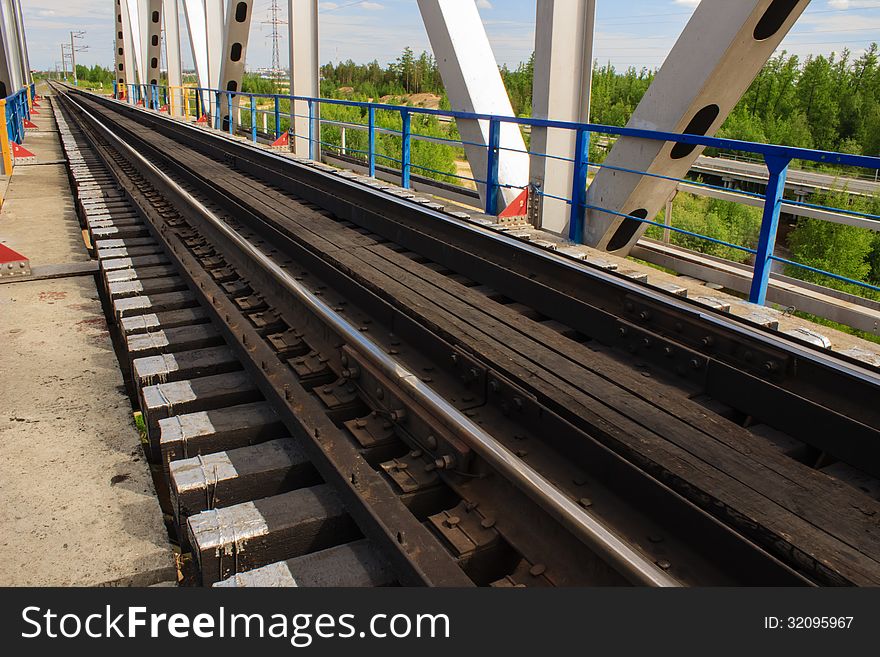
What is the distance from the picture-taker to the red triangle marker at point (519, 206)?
25.7 ft

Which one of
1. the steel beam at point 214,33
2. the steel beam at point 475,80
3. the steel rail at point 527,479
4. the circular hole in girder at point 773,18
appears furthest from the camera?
the steel beam at point 214,33

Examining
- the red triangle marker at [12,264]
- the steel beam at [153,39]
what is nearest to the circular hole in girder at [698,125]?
the red triangle marker at [12,264]

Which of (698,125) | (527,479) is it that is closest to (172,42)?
(698,125)

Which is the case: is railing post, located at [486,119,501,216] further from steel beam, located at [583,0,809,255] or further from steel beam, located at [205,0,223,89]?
steel beam, located at [205,0,223,89]

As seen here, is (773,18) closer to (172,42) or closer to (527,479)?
(527,479)

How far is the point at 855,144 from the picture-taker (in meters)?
40.7

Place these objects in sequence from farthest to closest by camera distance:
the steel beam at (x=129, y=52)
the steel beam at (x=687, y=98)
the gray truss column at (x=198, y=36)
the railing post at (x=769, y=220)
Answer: the steel beam at (x=129, y=52), the gray truss column at (x=198, y=36), the steel beam at (x=687, y=98), the railing post at (x=769, y=220)

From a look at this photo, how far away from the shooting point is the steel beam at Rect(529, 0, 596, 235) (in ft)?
24.2

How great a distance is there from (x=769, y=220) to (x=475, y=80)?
450 cm

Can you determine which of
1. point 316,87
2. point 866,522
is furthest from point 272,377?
point 316,87

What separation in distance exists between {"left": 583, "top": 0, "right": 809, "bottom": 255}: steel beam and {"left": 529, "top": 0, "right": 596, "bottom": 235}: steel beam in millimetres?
752

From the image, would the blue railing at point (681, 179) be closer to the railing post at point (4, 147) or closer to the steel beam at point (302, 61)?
the steel beam at point (302, 61)

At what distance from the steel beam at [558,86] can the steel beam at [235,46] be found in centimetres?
1334

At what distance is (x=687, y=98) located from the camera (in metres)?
5.88
